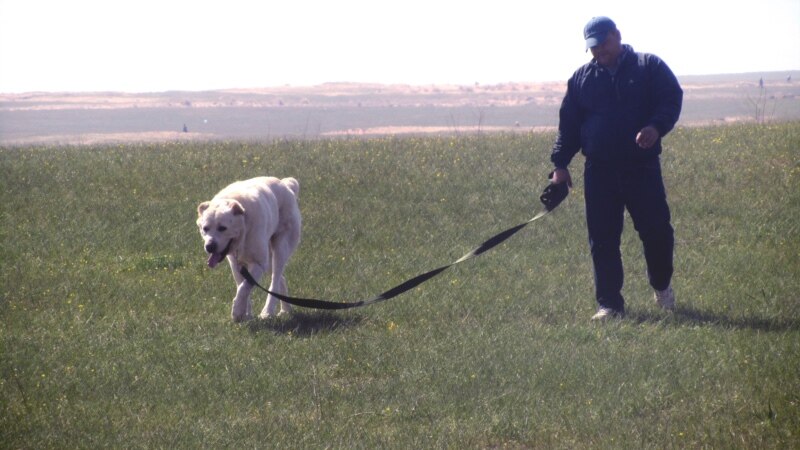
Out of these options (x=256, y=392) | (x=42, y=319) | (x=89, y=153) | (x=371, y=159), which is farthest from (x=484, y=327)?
(x=89, y=153)

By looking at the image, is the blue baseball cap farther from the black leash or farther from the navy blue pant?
the black leash

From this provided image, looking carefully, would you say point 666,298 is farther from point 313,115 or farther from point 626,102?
point 313,115

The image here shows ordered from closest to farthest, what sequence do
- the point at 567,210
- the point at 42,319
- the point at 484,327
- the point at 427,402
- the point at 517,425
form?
the point at 517,425 → the point at 427,402 → the point at 484,327 → the point at 42,319 → the point at 567,210

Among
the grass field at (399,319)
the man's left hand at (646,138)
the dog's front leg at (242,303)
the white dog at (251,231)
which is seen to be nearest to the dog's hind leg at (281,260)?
the white dog at (251,231)

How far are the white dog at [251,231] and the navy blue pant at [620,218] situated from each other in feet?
8.86

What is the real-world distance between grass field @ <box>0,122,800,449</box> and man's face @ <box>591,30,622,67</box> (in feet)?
6.71

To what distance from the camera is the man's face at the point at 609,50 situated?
8227mm

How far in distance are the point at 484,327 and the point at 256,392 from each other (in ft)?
7.26

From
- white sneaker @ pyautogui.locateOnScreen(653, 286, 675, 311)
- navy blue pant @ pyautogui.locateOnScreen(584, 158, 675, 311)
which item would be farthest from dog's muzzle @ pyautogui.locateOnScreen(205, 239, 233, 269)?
white sneaker @ pyautogui.locateOnScreen(653, 286, 675, 311)

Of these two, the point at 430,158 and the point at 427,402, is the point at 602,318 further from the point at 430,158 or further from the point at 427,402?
the point at 430,158

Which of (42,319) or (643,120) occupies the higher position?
(643,120)

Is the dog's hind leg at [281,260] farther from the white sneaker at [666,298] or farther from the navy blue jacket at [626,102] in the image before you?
the white sneaker at [666,298]

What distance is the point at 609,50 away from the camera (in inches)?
325

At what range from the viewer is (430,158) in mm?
16516
